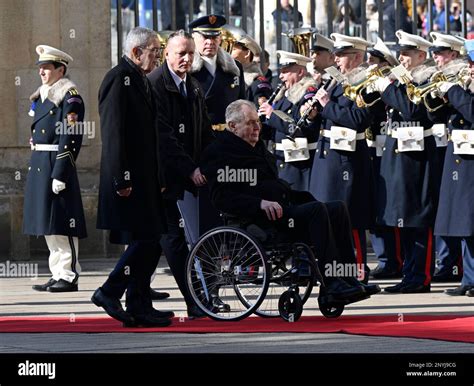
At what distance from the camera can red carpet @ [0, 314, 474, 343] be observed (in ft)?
32.7

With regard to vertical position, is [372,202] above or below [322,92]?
below

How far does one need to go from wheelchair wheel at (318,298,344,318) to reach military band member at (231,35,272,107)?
12.6 ft

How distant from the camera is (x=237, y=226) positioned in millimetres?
10969

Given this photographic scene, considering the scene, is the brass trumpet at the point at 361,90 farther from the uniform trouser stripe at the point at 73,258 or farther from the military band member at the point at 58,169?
the uniform trouser stripe at the point at 73,258

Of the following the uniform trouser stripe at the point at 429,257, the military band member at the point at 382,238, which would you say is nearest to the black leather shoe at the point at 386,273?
the military band member at the point at 382,238

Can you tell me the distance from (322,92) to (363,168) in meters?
0.67

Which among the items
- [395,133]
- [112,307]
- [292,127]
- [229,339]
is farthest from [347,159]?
[229,339]

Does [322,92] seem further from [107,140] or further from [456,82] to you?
[107,140]

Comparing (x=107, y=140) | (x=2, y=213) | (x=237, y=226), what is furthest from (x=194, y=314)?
(x=2, y=213)

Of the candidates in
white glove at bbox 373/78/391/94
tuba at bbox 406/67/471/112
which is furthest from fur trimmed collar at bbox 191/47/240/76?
tuba at bbox 406/67/471/112

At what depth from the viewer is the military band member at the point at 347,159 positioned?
43.0 feet

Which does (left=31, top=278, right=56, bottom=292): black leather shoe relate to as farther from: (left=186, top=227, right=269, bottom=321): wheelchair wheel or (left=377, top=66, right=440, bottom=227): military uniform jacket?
(left=186, top=227, right=269, bottom=321): wheelchair wheel
